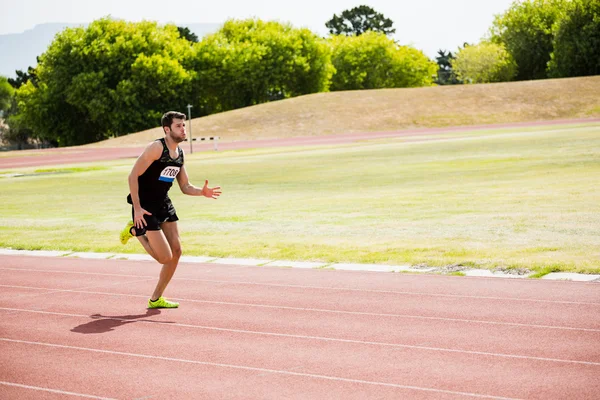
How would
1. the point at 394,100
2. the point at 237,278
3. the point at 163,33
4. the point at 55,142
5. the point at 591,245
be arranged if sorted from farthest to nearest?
the point at 55,142 → the point at 163,33 → the point at 394,100 → the point at 591,245 → the point at 237,278

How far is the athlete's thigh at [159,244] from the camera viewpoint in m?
8.89

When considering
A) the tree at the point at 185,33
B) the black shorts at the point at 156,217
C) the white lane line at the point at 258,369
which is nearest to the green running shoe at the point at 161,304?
the black shorts at the point at 156,217

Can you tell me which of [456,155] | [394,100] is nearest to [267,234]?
[456,155]

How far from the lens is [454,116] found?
262 feet

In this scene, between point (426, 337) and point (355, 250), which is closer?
point (426, 337)

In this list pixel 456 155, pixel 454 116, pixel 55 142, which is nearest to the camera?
pixel 456 155

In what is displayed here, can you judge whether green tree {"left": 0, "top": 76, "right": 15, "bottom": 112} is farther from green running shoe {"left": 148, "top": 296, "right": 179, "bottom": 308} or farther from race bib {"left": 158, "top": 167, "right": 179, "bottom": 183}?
race bib {"left": 158, "top": 167, "right": 179, "bottom": 183}

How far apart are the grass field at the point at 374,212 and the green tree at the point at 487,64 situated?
77129 millimetres

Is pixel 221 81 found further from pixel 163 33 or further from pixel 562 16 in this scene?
pixel 562 16

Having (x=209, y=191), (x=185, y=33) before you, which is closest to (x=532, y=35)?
(x=185, y=33)

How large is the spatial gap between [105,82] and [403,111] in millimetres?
32293

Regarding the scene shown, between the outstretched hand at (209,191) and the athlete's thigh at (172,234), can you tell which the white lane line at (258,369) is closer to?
the athlete's thigh at (172,234)

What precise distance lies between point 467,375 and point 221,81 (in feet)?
311

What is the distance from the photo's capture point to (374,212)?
60.7 feet
